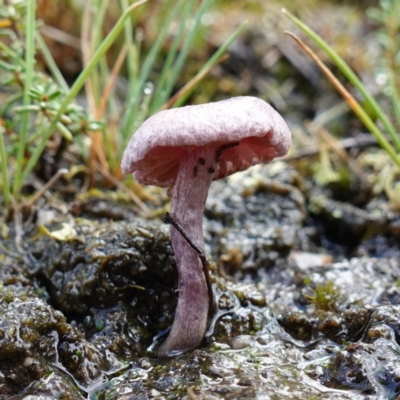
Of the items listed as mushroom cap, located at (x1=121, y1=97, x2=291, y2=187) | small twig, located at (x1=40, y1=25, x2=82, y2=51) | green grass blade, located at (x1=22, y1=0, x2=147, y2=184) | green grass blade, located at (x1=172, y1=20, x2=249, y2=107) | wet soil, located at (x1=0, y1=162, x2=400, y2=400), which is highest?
small twig, located at (x1=40, y1=25, x2=82, y2=51)

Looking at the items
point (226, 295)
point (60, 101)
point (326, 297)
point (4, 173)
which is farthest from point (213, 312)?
point (60, 101)

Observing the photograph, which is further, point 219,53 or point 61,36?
point 61,36

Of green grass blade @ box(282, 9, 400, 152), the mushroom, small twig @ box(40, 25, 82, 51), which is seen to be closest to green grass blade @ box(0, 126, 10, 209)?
the mushroom

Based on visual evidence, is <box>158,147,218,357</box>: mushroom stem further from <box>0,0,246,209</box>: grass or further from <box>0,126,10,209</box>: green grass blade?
<box>0,126,10,209</box>: green grass blade

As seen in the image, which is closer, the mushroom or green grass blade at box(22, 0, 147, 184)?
the mushroom

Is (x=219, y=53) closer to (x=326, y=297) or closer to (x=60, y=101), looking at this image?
(x=60, y=101)

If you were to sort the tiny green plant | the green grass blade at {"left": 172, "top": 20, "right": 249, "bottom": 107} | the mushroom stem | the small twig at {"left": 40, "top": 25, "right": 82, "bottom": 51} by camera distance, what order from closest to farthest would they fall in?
1. the mushroom stem
2. the tiny green plant
3. the green grass blade at {"left": 172, "top": 20, "right": 249, "bottom": 107}
4. the small twig at {"left": 40, "top": 25, "right": 82, "bottom": 51}

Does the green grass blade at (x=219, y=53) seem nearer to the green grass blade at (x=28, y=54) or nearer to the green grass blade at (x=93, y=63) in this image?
the green grass blade at (x=93, y=63)

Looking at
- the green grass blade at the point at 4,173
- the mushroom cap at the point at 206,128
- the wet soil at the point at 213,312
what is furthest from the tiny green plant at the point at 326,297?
the green grass blade at the point at 4,173
